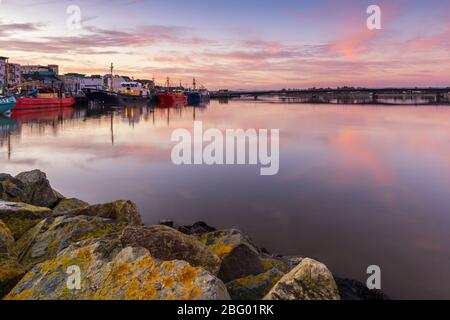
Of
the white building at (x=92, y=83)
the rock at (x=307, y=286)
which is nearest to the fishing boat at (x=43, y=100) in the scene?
the rock at (x=307, y=286)

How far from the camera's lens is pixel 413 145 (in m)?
34.5

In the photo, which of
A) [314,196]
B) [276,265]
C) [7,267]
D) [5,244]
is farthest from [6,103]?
[276,265]

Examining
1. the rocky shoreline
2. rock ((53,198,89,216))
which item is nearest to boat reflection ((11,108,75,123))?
rock ((53,198,89,216))

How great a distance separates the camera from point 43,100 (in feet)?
266

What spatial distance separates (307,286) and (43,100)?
86.4 metres

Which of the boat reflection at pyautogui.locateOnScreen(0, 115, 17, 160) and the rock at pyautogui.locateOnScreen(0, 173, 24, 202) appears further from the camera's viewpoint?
the boat reflection at pyautogui.locateOnScreen(0, 115, 17, 160)

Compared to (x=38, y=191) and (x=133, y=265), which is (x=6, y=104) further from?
(x=133, y=265)

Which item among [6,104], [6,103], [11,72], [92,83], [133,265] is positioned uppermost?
[92,83]

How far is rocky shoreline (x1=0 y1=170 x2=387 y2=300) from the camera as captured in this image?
16.9ft

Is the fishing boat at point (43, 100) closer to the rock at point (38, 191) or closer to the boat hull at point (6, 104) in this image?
the boat hull at point (6, 104)

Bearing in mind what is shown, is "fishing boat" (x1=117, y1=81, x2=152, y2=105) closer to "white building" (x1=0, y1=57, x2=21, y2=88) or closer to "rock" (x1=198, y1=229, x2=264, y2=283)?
"white building" (x1=0, y1=57, x2=21, y2=88)

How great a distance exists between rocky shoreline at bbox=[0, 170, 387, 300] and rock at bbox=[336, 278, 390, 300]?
3 cm

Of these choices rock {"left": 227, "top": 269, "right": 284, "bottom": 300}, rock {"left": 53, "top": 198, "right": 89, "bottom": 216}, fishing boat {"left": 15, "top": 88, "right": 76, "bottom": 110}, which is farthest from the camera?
fishing boat {"left": 15, "top": 88, "right": 76, "bottom": 110}

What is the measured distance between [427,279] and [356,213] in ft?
15.9
